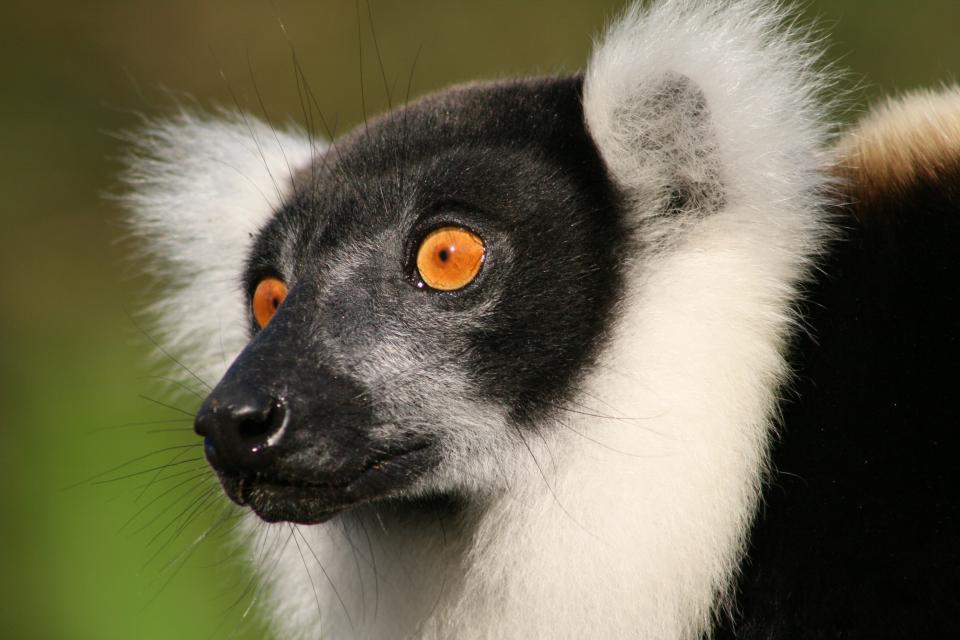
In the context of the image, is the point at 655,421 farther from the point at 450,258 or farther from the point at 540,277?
the point at 450,258

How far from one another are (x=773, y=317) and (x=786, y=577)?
0.75 metres

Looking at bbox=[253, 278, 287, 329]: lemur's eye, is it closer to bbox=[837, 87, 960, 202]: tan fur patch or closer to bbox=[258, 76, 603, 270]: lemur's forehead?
bbox=[258, 76, 603, 270]: lemur's forehead

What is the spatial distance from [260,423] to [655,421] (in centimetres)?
115

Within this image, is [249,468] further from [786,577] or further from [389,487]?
[786,577]

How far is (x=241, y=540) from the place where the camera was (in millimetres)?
4348

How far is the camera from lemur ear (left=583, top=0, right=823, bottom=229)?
3426mm

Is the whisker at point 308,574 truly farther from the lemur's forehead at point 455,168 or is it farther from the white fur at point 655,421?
the lemur's forehead at point 455,168

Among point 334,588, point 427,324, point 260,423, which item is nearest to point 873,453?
point 427,324

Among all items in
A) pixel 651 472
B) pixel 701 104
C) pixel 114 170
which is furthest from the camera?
pixel 114 170

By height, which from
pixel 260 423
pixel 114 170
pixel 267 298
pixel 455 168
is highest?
pixel 114 170

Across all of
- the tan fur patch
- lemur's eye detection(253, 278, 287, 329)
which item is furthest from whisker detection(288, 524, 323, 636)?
the tan fur patch

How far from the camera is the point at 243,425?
10.5 ft

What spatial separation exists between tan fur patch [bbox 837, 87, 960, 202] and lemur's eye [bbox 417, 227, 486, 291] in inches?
48.2

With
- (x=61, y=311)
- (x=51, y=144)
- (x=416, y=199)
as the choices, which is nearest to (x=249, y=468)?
(x=416, y=199)
